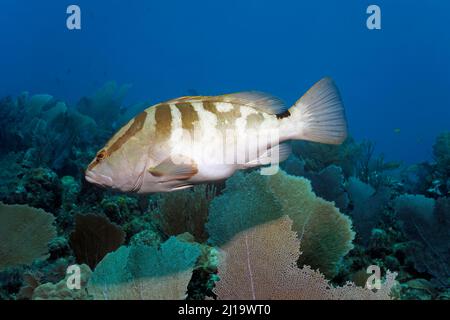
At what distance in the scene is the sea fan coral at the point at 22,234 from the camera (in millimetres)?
3223

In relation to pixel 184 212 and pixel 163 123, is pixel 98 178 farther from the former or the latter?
pixel 184 212

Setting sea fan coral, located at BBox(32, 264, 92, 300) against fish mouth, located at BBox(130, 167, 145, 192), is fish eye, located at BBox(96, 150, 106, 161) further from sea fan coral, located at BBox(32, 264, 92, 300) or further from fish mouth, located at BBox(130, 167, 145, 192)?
sea fan coral, located at BBox(32, 264, 92, 300)

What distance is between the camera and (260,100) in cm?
241

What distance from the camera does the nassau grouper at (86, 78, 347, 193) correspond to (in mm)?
2176

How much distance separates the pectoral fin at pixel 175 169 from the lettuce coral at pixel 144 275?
1.57ft

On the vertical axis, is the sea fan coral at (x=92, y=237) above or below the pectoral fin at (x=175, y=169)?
below

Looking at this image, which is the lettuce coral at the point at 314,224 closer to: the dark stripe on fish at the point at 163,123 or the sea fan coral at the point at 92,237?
the dark stripe on fish at the point at 163,123

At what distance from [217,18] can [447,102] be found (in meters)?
73.4

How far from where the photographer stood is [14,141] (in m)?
8.28

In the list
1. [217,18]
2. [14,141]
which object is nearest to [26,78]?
[217,18]

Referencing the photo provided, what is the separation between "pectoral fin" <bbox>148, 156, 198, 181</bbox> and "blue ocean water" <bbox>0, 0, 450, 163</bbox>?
79.1 metres

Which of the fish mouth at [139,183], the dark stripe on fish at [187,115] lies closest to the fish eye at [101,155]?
the fish mouth at [139,183]

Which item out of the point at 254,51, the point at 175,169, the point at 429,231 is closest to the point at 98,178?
the point at 175,169
